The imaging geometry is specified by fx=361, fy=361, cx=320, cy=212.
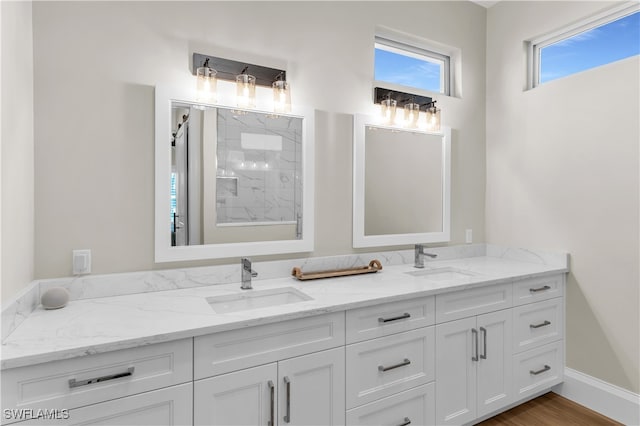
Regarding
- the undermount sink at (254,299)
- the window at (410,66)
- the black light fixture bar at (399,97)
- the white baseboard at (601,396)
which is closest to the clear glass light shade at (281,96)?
the black light fixture bar at (399,97)

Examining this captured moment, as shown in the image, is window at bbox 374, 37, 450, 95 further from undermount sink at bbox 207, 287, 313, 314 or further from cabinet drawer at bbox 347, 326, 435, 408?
cabinet drawer at bbox 347, 326, 435, 408

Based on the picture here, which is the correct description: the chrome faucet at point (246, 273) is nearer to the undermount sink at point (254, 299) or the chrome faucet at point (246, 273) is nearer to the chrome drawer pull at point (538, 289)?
the undermount sink at point (254, 299)

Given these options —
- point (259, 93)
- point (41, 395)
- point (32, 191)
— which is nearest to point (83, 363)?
point (41, 395)

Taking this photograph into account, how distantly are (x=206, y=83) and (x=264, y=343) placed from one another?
52.0 inches

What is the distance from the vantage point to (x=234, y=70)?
1.96m

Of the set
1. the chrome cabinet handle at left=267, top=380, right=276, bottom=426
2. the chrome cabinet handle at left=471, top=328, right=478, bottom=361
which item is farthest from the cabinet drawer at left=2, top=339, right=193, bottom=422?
the chrome cabinet handle at left=471, top=328, right=478, bottom=361

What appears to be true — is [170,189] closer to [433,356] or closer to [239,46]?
[239,46]

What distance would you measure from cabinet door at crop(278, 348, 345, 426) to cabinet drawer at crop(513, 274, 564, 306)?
1252mm

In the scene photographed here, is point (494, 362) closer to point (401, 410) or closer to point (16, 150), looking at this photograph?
point (401, 410)

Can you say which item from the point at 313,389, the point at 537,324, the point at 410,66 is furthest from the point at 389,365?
the point at 410,66

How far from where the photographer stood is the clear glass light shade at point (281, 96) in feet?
6.67

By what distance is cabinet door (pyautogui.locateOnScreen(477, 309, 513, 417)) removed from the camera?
6.67 feet

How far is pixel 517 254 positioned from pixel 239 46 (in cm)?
239

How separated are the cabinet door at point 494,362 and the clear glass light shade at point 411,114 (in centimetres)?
134
